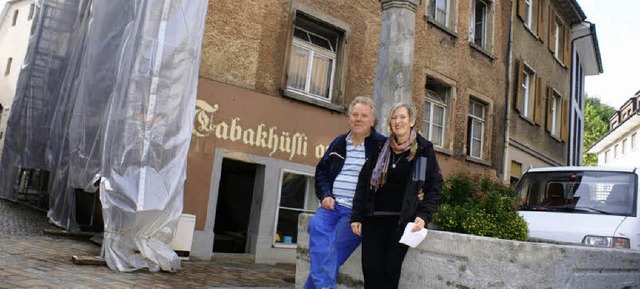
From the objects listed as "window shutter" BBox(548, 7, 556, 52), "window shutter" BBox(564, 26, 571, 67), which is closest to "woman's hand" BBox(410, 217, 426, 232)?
"window shutter" BBox(548, 7, 556, 52)

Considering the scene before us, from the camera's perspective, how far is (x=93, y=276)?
5301 mm

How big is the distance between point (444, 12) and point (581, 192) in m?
7.92

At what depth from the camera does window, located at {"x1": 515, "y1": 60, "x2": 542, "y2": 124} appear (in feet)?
55.6

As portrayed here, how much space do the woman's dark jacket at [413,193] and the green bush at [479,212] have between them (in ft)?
8.04

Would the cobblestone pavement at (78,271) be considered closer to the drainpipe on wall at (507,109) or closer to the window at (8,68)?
the drainpipe on wall at (507,109)

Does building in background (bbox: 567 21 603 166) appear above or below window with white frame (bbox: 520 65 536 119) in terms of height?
A: above

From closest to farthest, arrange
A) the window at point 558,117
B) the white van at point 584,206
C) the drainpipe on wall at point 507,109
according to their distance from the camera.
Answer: the white van at point 584,206
the drainpipe on wall at point 507,109
the window at point 558,117

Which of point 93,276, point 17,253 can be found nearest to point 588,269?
point 93,276

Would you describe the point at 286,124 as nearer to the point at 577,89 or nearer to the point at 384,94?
the point at 384,94

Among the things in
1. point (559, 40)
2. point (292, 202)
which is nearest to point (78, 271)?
point (292, 202)

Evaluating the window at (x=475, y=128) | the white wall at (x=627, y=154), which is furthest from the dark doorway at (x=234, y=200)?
the white wall at (x=627, y=154)

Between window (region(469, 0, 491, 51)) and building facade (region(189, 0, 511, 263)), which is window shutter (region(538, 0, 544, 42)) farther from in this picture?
building facade (region(189, 0, 511, 263))

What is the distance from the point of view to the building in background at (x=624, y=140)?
112ft

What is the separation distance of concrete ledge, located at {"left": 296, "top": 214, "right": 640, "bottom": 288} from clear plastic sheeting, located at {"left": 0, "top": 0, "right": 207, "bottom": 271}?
9.07 feet
